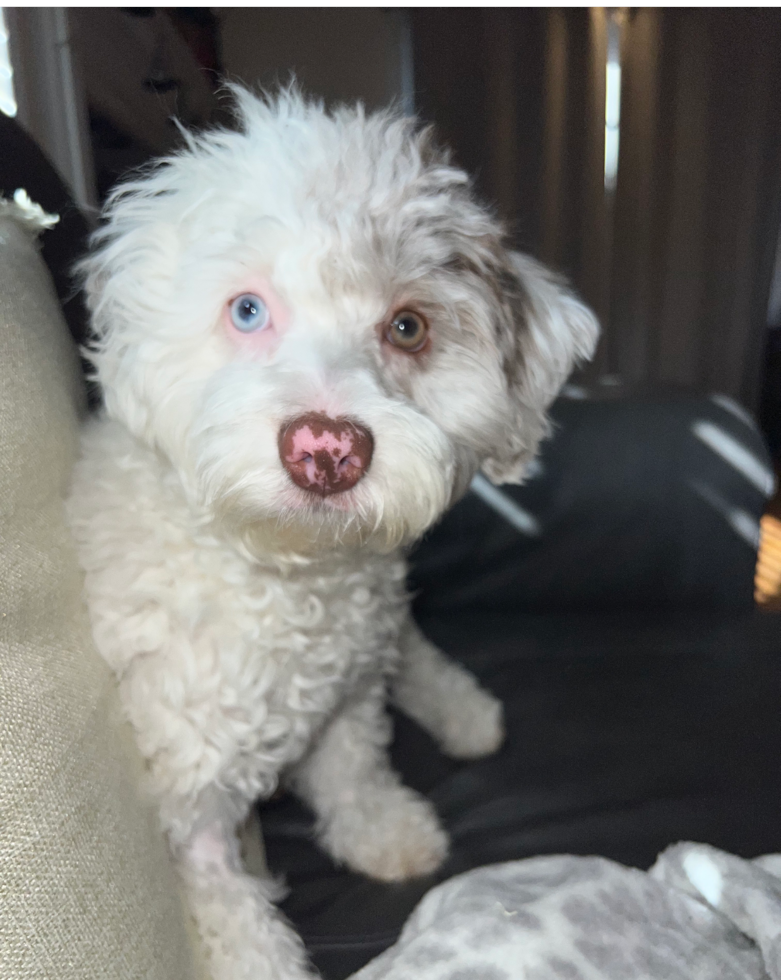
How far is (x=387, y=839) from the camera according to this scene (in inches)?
37.4

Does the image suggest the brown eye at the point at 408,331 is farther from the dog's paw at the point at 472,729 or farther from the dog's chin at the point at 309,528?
the dog's paw at the point at 472,729

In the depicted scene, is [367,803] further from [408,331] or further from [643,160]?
[643,160]

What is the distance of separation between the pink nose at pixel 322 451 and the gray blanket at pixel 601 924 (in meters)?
0.41

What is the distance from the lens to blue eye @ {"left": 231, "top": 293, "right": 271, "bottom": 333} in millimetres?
770

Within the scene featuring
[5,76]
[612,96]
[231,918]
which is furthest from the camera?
[612,96]

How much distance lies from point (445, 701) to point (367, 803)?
20 centimetres

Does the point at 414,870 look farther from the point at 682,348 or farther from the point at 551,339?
the point at 682,348

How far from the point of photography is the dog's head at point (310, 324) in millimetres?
669

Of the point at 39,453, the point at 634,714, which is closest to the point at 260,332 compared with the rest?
the point at 39,453

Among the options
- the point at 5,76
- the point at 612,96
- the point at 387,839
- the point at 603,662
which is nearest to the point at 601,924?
the point at 387,839

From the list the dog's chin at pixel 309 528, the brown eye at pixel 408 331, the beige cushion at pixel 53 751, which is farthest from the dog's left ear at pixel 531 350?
the beige cushion at pixel 53 751

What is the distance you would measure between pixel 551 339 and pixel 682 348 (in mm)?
2308

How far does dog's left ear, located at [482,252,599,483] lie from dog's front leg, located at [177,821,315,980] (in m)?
0.53

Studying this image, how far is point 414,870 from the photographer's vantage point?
94 cm
